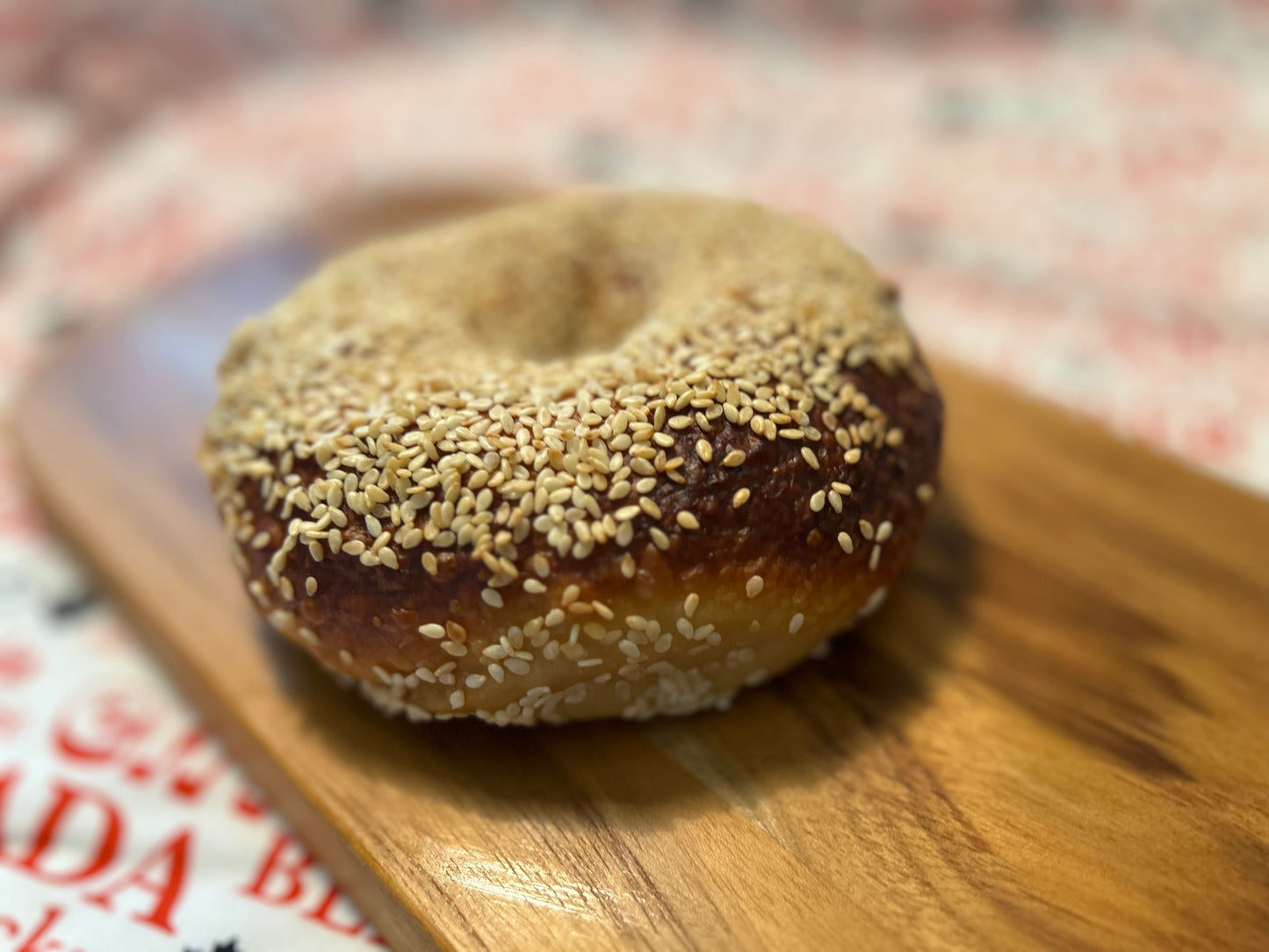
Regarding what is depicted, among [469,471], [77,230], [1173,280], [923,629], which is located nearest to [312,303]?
[469,471]

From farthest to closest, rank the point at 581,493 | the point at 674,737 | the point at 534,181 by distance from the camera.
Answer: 1. the point at 534,181
2. the point at 674,737
3. the point at 581,493

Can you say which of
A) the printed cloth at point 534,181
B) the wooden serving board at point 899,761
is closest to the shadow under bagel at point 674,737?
the wooden serving board at point 899,761

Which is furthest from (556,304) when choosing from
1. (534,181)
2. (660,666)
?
(534,181)

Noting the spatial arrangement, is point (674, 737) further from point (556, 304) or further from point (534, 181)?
point (534, 181)

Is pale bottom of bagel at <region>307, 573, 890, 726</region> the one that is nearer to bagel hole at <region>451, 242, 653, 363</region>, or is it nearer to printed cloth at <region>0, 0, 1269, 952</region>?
printed cloth at <region>0, 0, 1269, 952</region>

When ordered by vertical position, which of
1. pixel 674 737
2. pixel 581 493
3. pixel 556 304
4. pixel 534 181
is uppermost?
pixel 534 181

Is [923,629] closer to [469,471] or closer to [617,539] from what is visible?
[617,539]

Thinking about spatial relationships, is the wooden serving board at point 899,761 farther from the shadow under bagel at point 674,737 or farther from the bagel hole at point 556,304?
the bagel hole at point 556,304

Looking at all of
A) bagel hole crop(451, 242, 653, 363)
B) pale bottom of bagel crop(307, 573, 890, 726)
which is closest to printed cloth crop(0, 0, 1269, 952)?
pale bottom of bagel crop(307, 573, 890, 726)

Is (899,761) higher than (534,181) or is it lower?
lower
